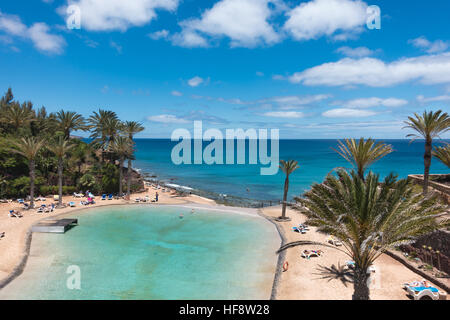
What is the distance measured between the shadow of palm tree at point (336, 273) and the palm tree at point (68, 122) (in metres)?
43.2

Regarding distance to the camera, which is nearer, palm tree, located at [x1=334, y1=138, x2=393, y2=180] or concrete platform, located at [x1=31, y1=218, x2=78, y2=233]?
palm tree, located at [x1=334, y1=138, x2=393, y2=180]

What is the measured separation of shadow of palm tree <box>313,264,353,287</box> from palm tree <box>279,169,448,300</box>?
4509mm

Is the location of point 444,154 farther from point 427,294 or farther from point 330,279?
point 330,279

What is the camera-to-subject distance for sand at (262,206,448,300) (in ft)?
48.2

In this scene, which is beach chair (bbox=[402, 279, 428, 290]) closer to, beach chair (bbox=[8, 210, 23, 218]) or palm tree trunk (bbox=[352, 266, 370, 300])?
palm tree trunk (bbox=[352, 266, 370, 300])

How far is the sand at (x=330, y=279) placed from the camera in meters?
14.7

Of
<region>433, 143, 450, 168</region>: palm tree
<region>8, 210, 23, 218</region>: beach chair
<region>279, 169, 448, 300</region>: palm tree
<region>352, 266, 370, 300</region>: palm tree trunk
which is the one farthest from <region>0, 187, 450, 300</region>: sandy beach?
<region>433, 143, 450, 168</region>: palm tree

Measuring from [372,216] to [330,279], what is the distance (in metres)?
6.90

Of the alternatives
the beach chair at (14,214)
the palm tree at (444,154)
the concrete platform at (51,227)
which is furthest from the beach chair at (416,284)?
the beach chair at (14,214)

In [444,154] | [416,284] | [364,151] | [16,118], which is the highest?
[16,118]

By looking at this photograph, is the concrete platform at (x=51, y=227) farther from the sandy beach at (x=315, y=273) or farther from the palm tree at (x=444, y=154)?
the palm tree at (x=444, y=154)

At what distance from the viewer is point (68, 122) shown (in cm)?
4372

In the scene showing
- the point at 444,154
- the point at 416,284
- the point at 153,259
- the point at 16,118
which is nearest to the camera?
the point at 416,284

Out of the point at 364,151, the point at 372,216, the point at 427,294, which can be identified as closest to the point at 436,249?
the point at 427,294
